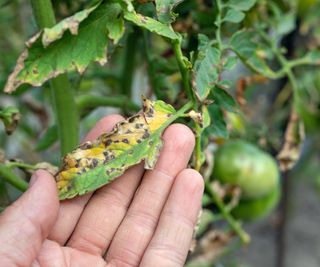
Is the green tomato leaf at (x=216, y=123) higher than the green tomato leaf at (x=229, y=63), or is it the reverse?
the green tomato leaf at (x=229, y=63)

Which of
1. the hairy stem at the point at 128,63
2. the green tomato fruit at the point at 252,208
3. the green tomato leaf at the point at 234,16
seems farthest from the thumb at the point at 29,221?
the green tomato fruit at the point at 252,208

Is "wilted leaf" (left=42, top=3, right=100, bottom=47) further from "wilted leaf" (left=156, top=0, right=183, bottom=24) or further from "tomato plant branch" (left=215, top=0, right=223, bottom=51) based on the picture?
"tomato plant branch" (left=215, top=0, right=223, bottom=51)

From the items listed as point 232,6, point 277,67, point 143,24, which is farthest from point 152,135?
point 277,67

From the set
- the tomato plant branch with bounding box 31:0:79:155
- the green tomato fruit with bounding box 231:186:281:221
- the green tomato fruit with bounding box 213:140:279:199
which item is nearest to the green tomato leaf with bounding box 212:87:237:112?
the tomato plant branch with bounding box 31:0:79:155

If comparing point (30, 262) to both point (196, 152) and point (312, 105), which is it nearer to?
point (196, 152)

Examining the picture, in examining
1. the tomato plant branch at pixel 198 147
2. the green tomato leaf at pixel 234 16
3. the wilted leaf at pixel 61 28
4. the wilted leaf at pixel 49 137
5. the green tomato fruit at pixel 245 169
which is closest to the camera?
the wilted leaf at pixel 61 28

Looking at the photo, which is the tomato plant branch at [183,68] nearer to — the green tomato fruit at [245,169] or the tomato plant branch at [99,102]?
the tomato plant branch at [99,102]

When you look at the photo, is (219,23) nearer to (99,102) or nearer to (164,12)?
(164,12)
